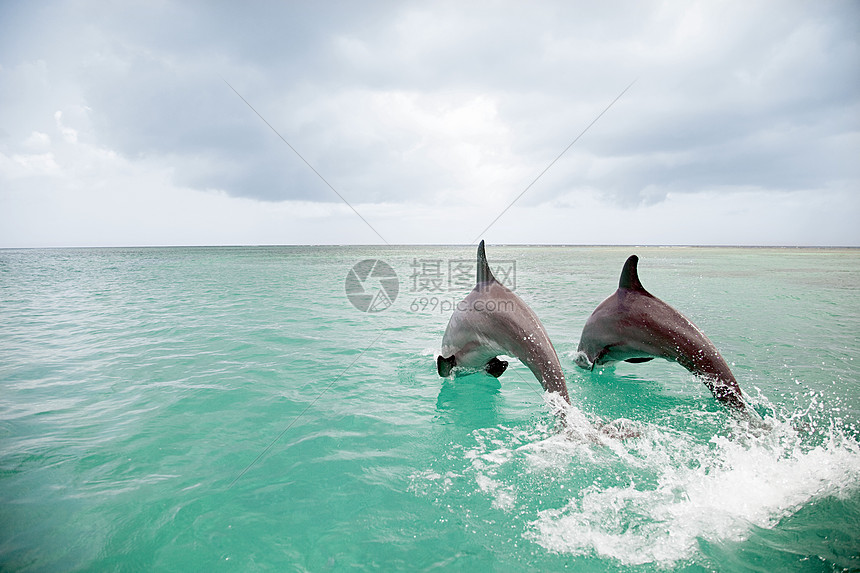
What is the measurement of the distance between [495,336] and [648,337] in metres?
1.99

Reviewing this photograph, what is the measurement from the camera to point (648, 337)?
17.2 ft

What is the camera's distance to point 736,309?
13414 mm

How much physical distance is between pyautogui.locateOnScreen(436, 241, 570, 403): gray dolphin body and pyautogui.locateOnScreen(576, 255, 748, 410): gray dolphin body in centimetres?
150

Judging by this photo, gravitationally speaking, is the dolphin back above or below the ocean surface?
above

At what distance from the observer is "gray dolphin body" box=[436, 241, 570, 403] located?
4.55 meters

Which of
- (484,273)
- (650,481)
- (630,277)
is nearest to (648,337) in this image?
(630,277)

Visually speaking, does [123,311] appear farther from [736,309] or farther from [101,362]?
[736,309]

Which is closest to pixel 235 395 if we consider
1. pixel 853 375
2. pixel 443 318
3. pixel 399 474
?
pixel 399 474

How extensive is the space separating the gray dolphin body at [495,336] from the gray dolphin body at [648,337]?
1500 millimetres

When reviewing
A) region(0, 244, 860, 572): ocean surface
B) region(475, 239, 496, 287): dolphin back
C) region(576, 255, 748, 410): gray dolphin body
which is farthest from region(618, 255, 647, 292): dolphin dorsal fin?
region(475, 239, 496, 287): dolphin back

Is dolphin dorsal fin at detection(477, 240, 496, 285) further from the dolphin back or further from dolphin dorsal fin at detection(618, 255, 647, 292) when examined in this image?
dolphin dorsal fin at detection(618, 255, 647, 292)

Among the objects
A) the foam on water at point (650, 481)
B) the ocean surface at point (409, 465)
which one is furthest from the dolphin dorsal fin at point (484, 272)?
the foam on water at point (650, 481)

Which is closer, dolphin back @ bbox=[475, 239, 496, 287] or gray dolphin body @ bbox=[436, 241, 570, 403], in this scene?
gray dolphin body @ bbox=[436, 241, 570, 403]

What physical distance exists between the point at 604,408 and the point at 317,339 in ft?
21.4
